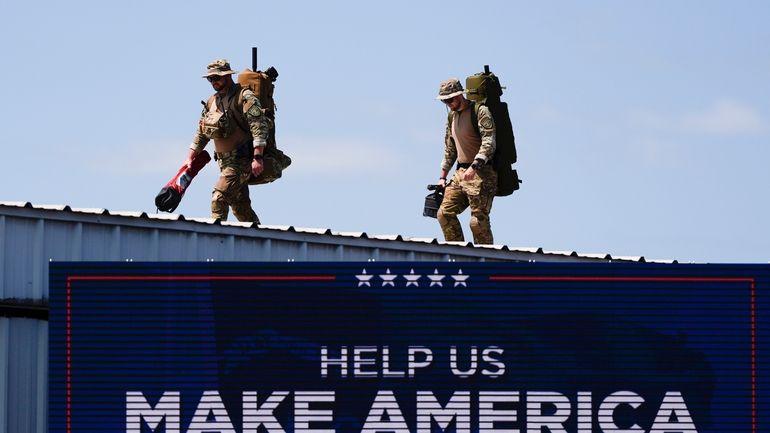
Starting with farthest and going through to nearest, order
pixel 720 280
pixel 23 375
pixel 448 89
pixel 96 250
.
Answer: pixel 448 89 → pixel 96 250 → pixel 23 375 → pixel 720 280

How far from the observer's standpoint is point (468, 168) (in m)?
26.6

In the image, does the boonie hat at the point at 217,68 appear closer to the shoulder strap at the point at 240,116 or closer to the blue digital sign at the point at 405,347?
the shoulder strap at the point at 240,116

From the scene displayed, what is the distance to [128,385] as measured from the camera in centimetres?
2017

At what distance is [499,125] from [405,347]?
7.30 meters

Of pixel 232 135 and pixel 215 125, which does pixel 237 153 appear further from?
pixel 215 125

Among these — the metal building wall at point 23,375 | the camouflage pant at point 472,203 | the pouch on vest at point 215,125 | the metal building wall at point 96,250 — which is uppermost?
the pouch on vest at point 215,125

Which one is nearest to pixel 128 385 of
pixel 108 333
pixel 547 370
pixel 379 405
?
pixel 108 333

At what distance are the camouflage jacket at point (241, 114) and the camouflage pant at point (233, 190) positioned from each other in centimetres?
36

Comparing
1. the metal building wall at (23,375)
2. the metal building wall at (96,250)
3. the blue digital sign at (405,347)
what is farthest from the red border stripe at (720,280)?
the metal building wall at (23,375)

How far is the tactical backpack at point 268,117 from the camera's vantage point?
2698 cm

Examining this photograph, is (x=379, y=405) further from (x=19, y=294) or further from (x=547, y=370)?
(x=19, y=294)

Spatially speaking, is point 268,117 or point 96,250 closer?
point 96,250

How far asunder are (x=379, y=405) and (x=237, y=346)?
1.64m

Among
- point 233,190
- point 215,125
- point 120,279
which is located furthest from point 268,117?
point 120,279
